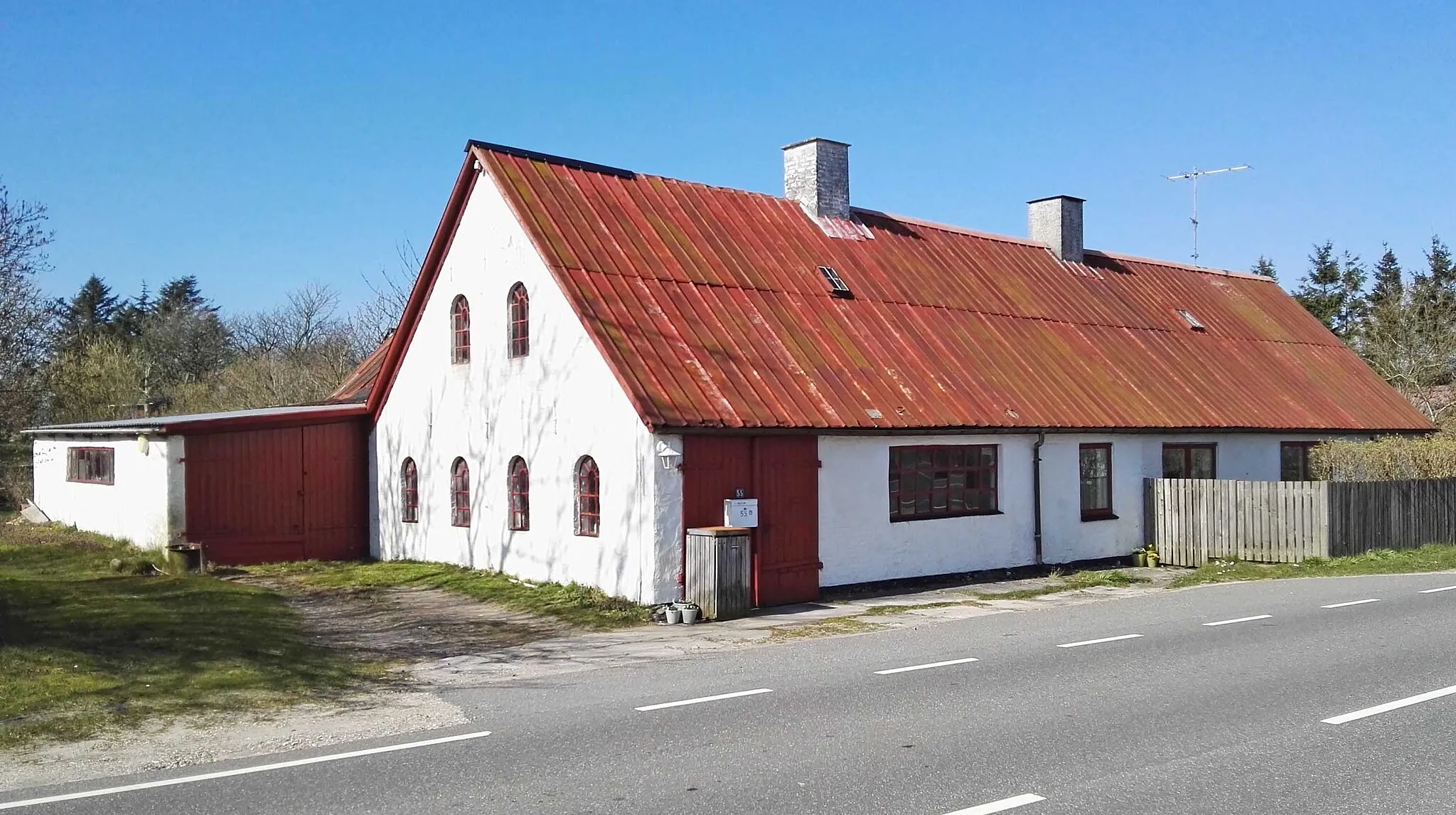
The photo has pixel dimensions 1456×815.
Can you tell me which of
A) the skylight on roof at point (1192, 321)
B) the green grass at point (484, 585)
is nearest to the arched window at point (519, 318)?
the green grass at point (484, 585)

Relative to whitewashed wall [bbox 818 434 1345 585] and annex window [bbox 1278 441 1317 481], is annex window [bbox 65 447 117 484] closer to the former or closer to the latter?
whitewashed wall [bbox 818 434 1345 585]

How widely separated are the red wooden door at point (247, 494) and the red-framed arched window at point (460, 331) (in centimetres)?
383

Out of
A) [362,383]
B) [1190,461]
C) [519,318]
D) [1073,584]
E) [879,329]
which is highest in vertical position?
[519,318]

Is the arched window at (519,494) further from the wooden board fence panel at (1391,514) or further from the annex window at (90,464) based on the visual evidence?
the wooden board fence panel at (1391,514)

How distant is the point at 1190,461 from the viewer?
23328 millimetres

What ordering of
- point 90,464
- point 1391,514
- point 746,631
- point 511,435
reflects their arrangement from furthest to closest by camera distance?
point 90,464 < point 1391,514 < point 511,435 < point 746,631

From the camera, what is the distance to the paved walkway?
12125 millimetres

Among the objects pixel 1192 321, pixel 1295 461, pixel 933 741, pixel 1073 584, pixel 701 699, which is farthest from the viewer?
pixel 1192 321

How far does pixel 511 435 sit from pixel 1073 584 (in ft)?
29.5

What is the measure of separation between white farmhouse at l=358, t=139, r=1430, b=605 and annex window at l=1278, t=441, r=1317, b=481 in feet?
0.28

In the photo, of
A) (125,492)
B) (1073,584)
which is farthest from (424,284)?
(1073,584)

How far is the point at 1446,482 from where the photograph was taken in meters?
23.5

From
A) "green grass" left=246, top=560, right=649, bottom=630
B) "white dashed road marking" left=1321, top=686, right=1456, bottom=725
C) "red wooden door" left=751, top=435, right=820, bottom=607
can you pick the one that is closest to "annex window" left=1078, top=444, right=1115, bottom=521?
"red wooden door" left=751, top=435, right=820, bottom=607

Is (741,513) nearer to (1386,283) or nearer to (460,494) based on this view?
(460,494)
